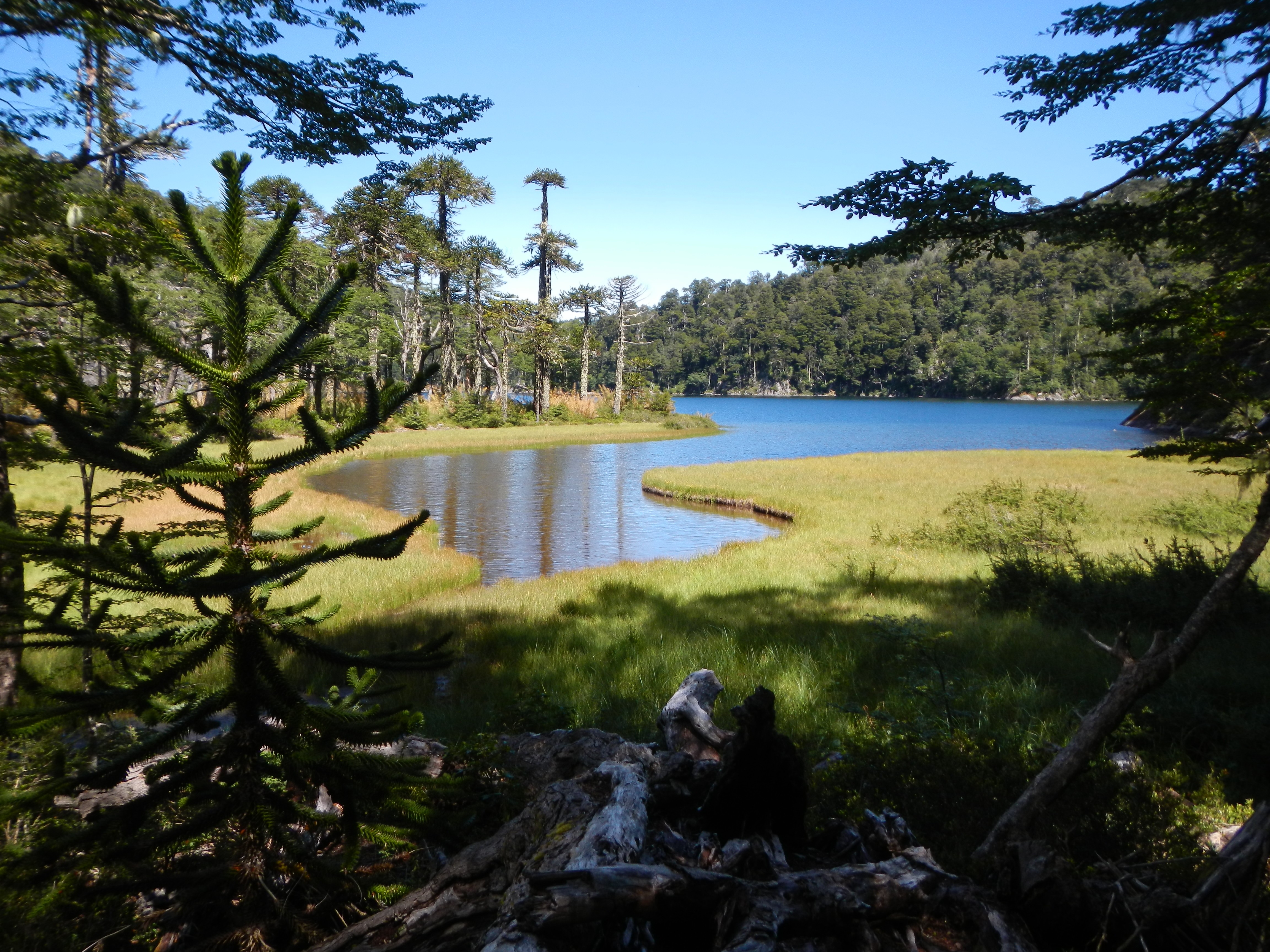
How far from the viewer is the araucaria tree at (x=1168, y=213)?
16.0 ft

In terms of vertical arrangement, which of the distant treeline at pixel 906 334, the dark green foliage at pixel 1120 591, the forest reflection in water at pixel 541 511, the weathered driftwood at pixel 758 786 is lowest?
the forest reflection in water at pixel 541 511

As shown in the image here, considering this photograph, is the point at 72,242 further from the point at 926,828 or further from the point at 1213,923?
the point at 1213,923

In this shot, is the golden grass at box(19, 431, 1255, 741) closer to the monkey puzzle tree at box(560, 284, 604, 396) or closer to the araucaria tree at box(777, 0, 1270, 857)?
the araucaria tree at box(777, 0, 1270, 857)

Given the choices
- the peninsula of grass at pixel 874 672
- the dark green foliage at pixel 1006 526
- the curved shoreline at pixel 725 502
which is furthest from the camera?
the curved shoreline at pixel 725 502

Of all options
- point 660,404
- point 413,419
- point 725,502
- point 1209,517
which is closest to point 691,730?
point 1209,517

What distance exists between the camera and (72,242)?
505 centimetres

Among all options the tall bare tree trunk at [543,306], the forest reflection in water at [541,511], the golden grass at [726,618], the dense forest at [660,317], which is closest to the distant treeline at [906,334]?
the dense forest at [660,317]

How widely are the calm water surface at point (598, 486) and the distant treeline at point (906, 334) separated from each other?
3377 cm

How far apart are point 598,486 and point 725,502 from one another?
5.29 meters

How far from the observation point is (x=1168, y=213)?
5496mm

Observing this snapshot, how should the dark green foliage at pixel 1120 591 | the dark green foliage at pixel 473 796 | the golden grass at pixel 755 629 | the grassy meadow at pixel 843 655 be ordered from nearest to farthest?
the dark green foliage at pixel 473 796, the grassy meadow at pixel 843 655, the golden grass at pixel 755 629, the dark green foliage at pixel 1120 591

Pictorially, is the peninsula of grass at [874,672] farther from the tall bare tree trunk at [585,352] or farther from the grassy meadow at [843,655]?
the tall bare tree trunk at [585,352]

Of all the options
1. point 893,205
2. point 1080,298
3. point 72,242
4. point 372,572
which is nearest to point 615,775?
point 893,205

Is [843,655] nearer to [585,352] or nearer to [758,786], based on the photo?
[758,786]
